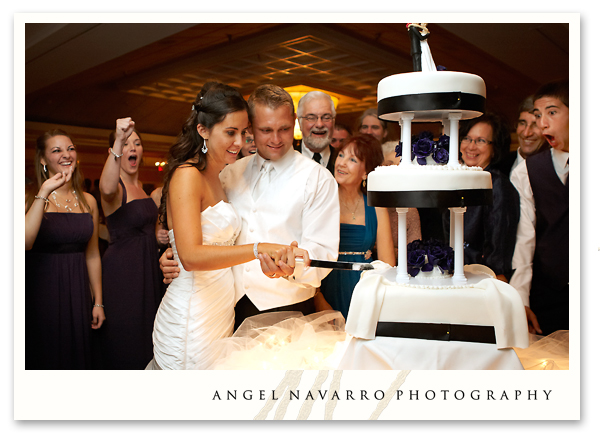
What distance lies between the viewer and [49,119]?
2418 mm

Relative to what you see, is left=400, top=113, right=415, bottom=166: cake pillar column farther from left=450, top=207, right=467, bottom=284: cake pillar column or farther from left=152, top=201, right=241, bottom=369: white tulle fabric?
left=152, top=201, right=241, bottom=369: white tulle fabric

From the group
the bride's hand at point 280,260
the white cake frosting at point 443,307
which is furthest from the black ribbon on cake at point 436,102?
the bride's hand at point 280,260

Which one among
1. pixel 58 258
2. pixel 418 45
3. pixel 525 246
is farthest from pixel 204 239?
pixel 525 246

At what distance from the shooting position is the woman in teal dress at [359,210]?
2605 mm

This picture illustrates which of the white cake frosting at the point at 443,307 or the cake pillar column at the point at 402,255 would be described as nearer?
the white cake frosting at the point at 443,307

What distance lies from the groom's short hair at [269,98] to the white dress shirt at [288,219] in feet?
0.86

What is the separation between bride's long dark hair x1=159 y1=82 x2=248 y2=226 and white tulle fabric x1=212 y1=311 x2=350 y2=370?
0.84 metres

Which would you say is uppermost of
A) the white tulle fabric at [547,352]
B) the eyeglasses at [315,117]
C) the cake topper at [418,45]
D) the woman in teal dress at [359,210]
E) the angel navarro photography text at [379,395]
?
the cake topper at [418,45]

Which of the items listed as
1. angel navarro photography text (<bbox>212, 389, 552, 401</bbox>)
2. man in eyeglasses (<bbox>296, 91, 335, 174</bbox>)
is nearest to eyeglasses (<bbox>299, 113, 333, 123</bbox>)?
man in eyeglasses (<bbox>296, 91, 335, 174</bbox>)

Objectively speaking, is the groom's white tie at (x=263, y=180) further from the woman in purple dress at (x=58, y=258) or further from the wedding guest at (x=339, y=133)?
the woman in purple dress at (x=58, y=258)

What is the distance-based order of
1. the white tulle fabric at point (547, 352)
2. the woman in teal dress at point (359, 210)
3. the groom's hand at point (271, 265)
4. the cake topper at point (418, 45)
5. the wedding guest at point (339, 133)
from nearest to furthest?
the cake topper at point (418, 45), the groom's hand at point (271, 265), the white tulle fabric at point (547, 352), the woman in teal dress at point (359, 210), the wedding guest at point (339, 133)

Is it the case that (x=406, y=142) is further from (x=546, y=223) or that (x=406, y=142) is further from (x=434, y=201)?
(x=546, y=223)

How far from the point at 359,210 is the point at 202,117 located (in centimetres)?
99

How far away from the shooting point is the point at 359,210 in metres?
2.65
